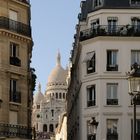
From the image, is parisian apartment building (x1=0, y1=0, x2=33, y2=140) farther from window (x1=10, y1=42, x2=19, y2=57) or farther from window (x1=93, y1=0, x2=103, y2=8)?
window (x1=93, y1=0, x2=103, y2=8)

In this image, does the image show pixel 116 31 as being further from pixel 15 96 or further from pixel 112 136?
pixel 15 96

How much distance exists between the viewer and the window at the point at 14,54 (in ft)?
185

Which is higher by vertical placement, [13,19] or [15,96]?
[13,19]

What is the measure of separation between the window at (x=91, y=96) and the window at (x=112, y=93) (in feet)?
4.43

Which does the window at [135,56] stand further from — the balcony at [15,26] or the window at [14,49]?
the window at [14,49]

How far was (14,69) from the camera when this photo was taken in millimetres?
56156

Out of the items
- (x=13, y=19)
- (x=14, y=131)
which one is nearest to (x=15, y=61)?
(x=13, y=19)

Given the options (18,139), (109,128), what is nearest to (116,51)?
(109,128)

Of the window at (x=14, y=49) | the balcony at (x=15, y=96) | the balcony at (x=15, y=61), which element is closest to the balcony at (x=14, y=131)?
the balcony at (x=15, y=96)

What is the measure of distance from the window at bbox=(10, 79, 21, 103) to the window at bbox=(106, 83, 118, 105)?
8.18 metres

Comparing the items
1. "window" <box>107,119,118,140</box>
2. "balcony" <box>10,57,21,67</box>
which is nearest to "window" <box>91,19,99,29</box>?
"balcony" <box>10,57,21,67</box>

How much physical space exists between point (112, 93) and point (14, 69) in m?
9.35

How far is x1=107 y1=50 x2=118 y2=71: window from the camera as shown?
2351 inches

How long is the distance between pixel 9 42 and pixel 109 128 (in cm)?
1180
